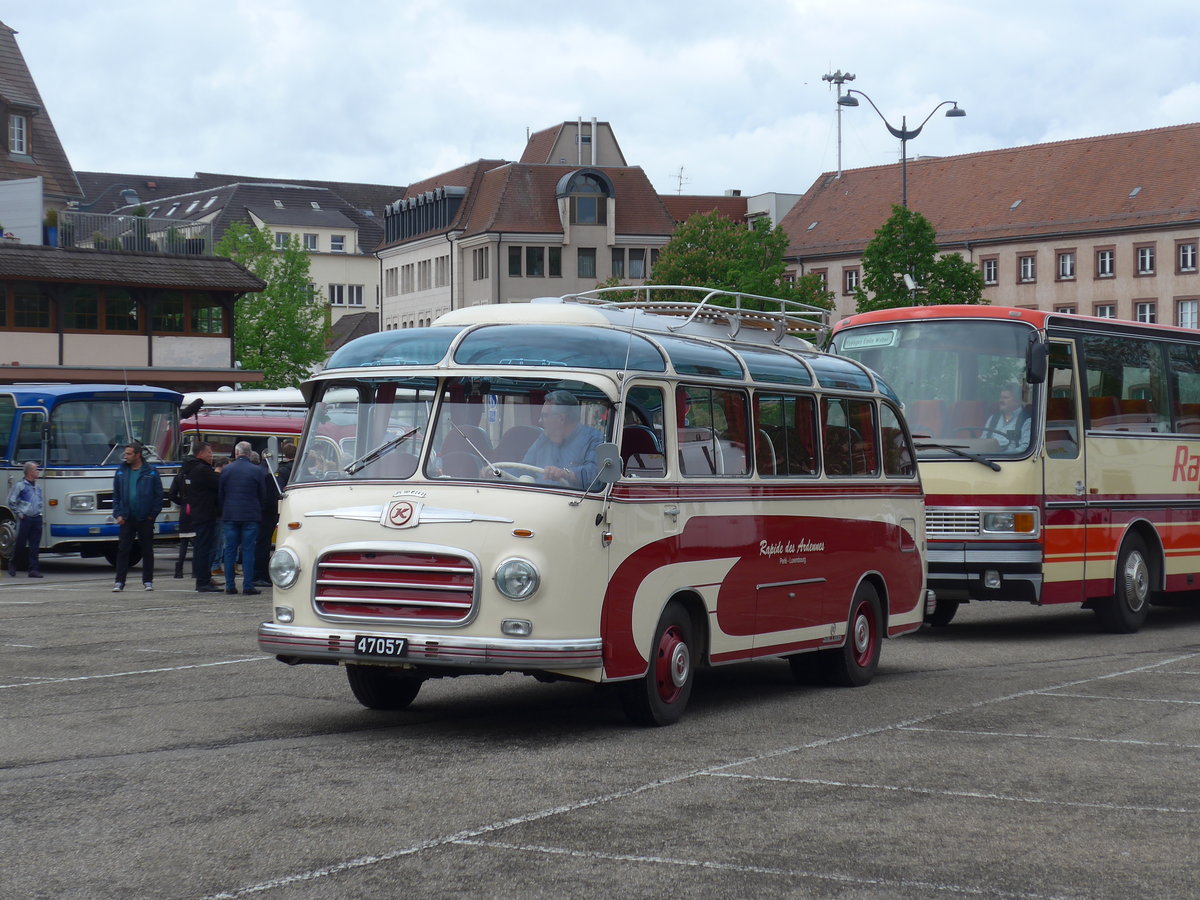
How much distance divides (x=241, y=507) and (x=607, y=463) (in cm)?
1333

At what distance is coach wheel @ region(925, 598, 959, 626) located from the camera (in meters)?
20.1

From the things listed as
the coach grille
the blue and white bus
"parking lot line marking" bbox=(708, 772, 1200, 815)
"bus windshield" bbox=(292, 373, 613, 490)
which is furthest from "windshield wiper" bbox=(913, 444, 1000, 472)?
the blue and white bus

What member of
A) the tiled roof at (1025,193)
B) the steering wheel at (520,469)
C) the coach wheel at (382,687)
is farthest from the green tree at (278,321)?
the steering wheel at (520,469)

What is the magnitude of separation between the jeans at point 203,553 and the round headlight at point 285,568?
13356 mm

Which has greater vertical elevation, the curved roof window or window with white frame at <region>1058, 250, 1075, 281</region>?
the curved roof window

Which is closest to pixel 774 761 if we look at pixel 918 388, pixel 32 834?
pixel 32 834

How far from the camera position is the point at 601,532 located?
422 inches

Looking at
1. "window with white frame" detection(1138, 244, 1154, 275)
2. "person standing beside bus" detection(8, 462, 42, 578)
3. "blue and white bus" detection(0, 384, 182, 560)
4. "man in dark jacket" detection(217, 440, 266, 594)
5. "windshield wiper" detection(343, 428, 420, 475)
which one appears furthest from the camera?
"window with white frame" detection(1138, 244, 1154, 275)

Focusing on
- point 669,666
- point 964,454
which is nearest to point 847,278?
point 964,454

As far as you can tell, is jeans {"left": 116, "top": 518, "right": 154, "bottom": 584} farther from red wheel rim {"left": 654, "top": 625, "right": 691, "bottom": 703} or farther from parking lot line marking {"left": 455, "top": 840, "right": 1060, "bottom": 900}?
parking lot line marking {"left": 455, "top": 840, "right": 1060, "bottom": 900}

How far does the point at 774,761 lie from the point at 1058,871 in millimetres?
2848

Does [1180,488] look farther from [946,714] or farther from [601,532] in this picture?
[601,532]

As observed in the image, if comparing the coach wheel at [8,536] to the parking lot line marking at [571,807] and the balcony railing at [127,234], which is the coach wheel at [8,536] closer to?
the parking lot line marking at [571,807]

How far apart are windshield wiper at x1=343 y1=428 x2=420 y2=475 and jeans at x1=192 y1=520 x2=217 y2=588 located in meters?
13.4
